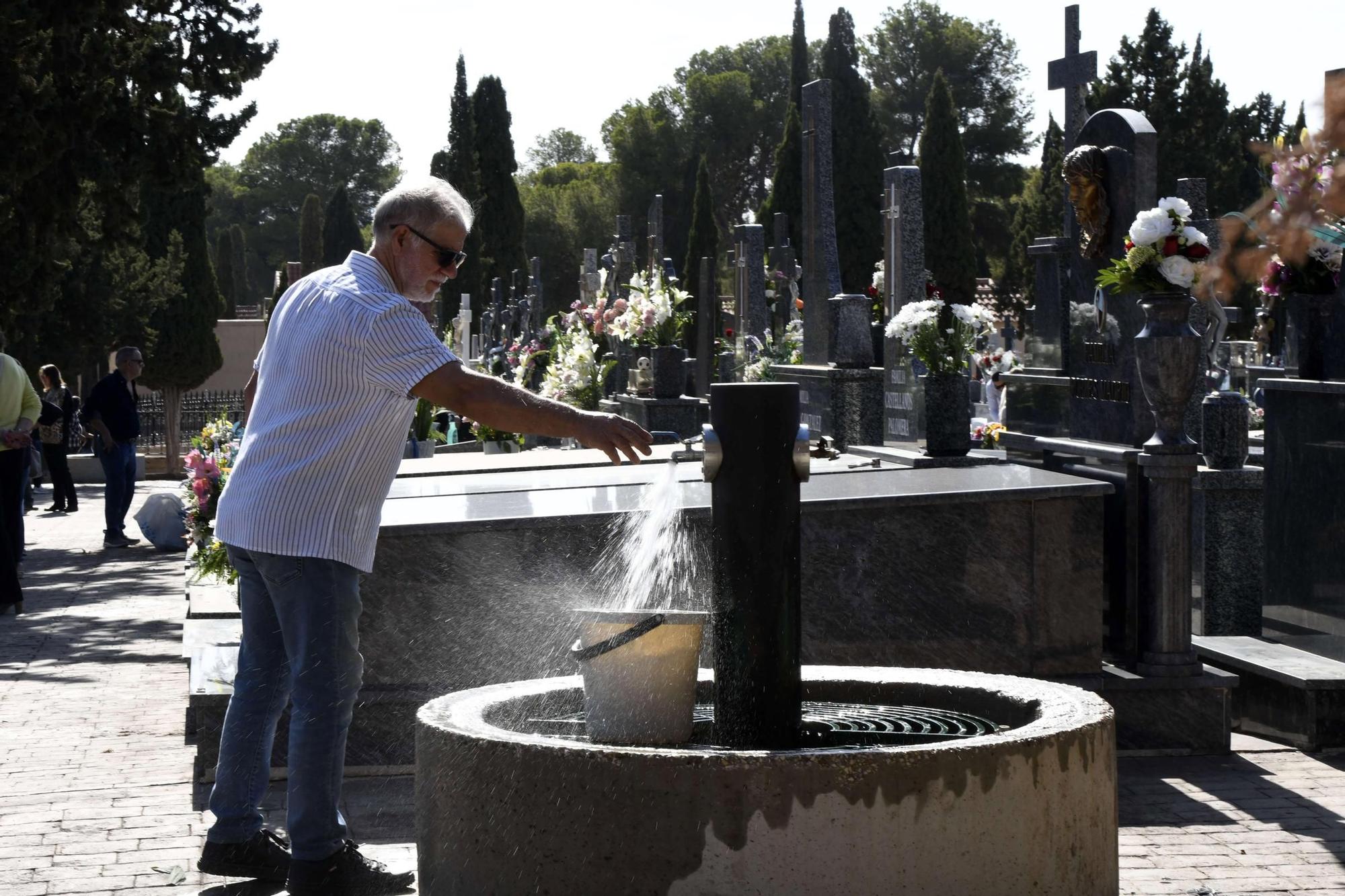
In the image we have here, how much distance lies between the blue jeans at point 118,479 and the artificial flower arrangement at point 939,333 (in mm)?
8628

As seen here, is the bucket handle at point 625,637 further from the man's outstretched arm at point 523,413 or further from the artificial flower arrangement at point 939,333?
the artificial flower arrangement at point 939,333

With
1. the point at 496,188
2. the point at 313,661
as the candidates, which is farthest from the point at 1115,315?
the point at 496,188

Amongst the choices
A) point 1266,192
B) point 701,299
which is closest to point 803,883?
point 1266,192

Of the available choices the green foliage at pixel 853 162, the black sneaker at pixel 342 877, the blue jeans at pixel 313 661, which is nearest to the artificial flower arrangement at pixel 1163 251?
the blue jeans at pixel 313 661

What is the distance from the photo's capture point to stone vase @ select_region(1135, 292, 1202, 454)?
675 cm

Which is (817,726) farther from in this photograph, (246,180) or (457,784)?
(246,180)

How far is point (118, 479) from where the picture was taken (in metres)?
15.7

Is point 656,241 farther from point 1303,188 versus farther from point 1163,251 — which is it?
point 1303,188

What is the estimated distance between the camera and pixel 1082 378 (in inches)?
334

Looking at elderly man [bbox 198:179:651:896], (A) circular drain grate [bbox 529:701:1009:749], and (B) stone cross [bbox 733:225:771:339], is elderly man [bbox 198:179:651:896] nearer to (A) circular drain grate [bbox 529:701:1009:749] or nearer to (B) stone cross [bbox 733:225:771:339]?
(A) circular drain grate [bbox 529:701:1009:749]

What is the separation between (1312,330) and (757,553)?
5111mm

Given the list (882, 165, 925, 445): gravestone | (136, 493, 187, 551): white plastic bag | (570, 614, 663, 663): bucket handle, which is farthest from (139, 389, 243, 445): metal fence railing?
(570, 614, 663, 663): bucket handle

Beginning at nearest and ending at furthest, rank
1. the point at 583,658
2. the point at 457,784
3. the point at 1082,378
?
the point at 457,784 → the point at 583,658 → the point at 1082,378

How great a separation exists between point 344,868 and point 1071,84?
29.0 feet
